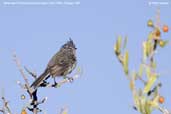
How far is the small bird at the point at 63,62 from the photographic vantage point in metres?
9.00

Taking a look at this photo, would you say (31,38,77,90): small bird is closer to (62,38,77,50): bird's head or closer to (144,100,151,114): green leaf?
(62,38,77,50): bird's head

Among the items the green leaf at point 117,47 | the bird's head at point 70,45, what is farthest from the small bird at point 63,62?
the green leaf at point 117,47

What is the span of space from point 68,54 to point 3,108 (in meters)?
5.98

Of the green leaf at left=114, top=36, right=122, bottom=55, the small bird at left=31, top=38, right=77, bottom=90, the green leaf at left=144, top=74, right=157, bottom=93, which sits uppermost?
the green leaf at left=114, top=36, right=122, bottom=55

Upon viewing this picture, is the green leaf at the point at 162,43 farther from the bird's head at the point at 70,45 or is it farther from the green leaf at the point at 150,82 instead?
the bird's head at the point at 70,45

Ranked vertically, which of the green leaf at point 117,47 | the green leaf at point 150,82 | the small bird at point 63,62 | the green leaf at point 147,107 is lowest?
the small bird at point 63,62

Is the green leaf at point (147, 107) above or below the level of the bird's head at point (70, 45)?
above

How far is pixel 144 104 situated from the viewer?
106 inches

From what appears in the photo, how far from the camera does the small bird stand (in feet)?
29.5

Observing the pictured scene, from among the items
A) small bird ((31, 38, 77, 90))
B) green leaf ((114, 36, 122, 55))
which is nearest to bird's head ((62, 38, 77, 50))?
small bird ((31, 38, 77, 90))

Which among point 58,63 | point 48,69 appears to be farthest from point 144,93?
point 58,63

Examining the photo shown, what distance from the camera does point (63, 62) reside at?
9.81 m

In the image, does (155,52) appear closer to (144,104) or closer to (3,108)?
(144,104)

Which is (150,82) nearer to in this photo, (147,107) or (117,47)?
(147,107)
